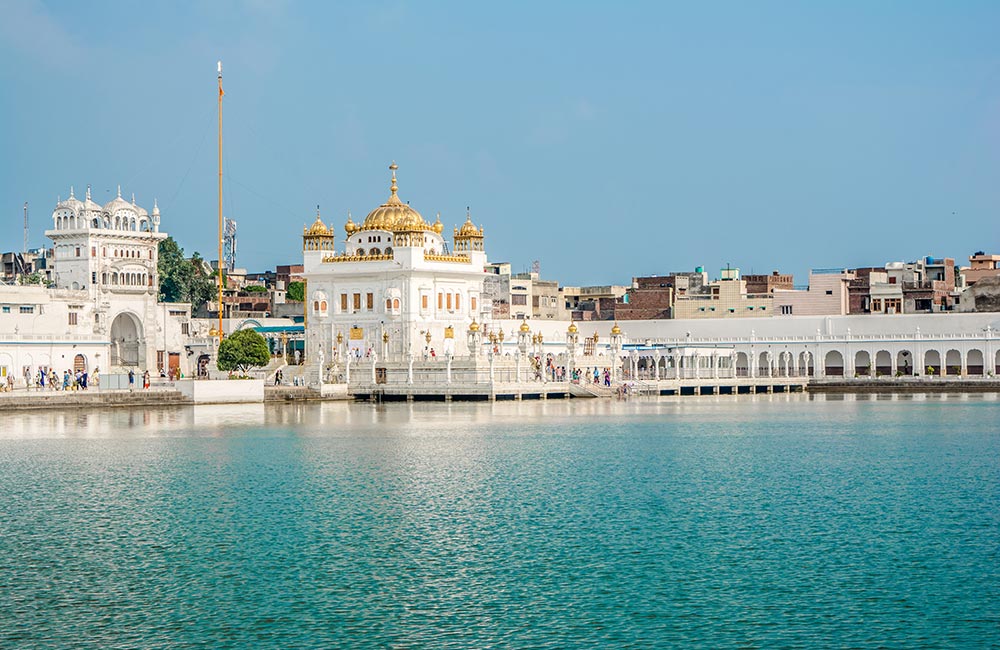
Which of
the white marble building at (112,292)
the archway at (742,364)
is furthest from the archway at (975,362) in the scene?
the white marble building at (112,292)

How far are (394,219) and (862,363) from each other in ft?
99.0

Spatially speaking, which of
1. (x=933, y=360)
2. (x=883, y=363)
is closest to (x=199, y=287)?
(x=883, y=363)

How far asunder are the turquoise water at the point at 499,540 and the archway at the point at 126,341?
35.3 metres

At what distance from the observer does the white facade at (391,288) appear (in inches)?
2864

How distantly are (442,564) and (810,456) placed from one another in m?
18.5

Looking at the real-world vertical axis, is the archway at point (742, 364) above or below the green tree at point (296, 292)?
below

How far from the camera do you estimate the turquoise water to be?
1947 centimetres

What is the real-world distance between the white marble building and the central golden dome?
14.1m

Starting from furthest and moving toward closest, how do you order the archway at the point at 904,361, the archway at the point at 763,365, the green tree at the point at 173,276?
the green tree at the point at 173,276
the archway at the point at 763,365
the archway at the point at 904,361

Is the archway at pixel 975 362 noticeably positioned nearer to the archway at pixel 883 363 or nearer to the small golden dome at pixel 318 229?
the archway at pixel 883 363

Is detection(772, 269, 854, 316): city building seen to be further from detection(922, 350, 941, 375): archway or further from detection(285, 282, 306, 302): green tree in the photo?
detection(285, 282, 306, 302): green tree

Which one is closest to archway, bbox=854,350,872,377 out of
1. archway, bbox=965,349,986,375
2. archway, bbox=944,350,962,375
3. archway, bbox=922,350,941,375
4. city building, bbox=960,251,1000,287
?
archway, bbox=922,350,941,375

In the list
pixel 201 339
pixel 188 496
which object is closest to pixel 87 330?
pixel 201 339

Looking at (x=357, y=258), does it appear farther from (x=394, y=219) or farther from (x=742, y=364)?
(x=742, y=364)
